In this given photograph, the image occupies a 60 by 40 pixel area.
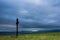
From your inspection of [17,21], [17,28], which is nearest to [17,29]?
[17,28]

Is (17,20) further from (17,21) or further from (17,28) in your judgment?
(17,28)

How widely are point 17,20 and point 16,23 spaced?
1036 millimetres

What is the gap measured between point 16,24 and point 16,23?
1.39 ft

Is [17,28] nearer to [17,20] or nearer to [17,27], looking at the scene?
[17,27]

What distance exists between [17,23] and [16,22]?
15.3 inches

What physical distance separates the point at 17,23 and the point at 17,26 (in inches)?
40.2

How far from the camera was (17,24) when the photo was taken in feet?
119

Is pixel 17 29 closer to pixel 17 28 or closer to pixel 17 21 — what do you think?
pixel 17 28

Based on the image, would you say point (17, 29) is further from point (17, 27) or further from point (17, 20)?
point (17, 20)

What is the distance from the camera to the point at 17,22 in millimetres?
35750

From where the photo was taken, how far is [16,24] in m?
36.4

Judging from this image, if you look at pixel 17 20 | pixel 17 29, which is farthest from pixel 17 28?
pixel 17 20

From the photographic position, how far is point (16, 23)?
3606cm

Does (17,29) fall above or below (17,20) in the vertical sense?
below
